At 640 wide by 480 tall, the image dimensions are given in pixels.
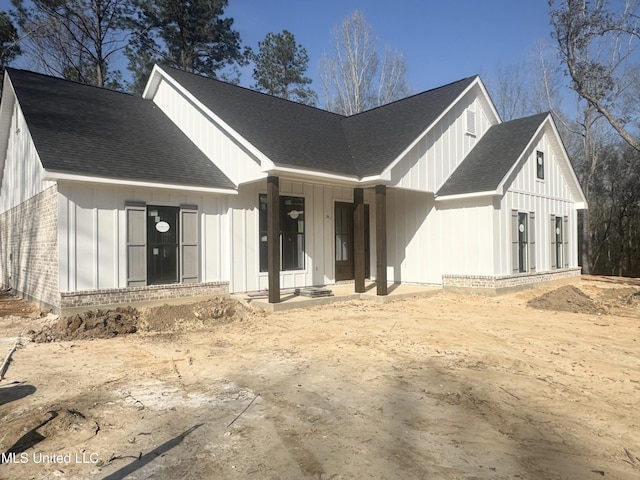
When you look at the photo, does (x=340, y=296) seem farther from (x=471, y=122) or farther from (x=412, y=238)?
(x=471, y=122)

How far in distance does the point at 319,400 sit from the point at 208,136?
9.42 meters

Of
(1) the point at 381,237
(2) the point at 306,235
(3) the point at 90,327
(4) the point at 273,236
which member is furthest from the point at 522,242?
(3) the point at 90,327

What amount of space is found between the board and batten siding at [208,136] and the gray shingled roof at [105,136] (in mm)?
223

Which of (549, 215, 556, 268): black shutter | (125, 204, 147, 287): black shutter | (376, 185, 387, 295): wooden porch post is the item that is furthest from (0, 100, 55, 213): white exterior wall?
(549, 215, 556, 268): black shutter

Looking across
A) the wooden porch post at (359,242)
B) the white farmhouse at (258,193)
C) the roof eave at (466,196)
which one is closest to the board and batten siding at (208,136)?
the white farmhouse at (258,193)

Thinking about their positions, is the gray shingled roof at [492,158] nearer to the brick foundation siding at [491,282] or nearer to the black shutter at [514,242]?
the black shutter at [514,242]

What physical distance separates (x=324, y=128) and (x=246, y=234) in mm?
5210

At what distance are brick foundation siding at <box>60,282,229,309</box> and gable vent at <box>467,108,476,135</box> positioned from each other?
9.49m

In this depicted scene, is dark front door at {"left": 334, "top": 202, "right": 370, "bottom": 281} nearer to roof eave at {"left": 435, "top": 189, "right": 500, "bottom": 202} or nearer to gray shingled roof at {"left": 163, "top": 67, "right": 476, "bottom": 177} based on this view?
gray shingled roof at {"left": 163, "top": 67, "right": 476, "bottom": 177}

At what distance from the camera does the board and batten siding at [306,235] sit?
1139 centimetres

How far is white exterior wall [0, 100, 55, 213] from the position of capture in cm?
1077

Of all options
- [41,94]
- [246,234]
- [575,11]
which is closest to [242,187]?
[246,234]

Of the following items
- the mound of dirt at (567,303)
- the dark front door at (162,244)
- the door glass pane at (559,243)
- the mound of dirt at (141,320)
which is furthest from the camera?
the door glass pane at (559,243)

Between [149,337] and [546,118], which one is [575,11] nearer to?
[546,118]
